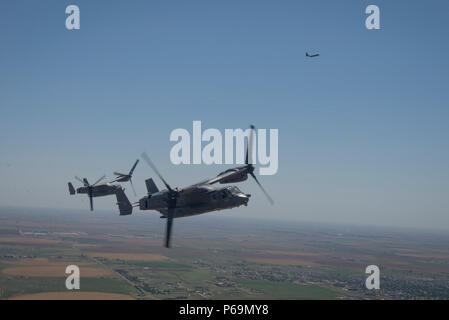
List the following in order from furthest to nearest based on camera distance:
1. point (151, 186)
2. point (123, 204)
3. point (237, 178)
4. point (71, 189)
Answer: point (71, 189) < point (123, 204) < point (151, 186) < point (237, 178)

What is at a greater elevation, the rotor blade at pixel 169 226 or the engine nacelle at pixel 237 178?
the engine nacelle at pixel 237 178

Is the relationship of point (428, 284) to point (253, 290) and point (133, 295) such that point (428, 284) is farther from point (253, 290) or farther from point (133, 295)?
point (133, 295)

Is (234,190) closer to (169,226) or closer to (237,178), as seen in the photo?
(237,178)

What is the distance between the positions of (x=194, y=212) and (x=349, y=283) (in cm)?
16414

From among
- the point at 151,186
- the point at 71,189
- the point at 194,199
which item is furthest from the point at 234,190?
the point at 71,189

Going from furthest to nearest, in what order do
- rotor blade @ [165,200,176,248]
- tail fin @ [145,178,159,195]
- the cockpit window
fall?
1. tail fin @ [145,178,159,195]
2. the cockpit window
3. rotor blade @ [165,200,176,248]

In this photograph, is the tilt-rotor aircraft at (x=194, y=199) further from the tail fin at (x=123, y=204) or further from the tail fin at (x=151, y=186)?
the tail fin at (x=123, y=204)

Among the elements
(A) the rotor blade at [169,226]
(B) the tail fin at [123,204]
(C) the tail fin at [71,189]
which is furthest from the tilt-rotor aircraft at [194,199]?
(C) the tail fin at [71,189]

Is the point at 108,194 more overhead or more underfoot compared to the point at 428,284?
more overhead

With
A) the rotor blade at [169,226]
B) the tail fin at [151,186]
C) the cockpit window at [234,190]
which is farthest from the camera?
the tail fin at [151,186]

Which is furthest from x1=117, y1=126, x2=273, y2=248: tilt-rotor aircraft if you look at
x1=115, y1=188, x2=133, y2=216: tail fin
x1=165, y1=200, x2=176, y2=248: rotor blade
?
x1=115, y1=188, x2=133, y2=216: tail fin

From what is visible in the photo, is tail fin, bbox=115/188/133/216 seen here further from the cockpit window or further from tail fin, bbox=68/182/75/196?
tail fin, bbox=68/182/75/196
